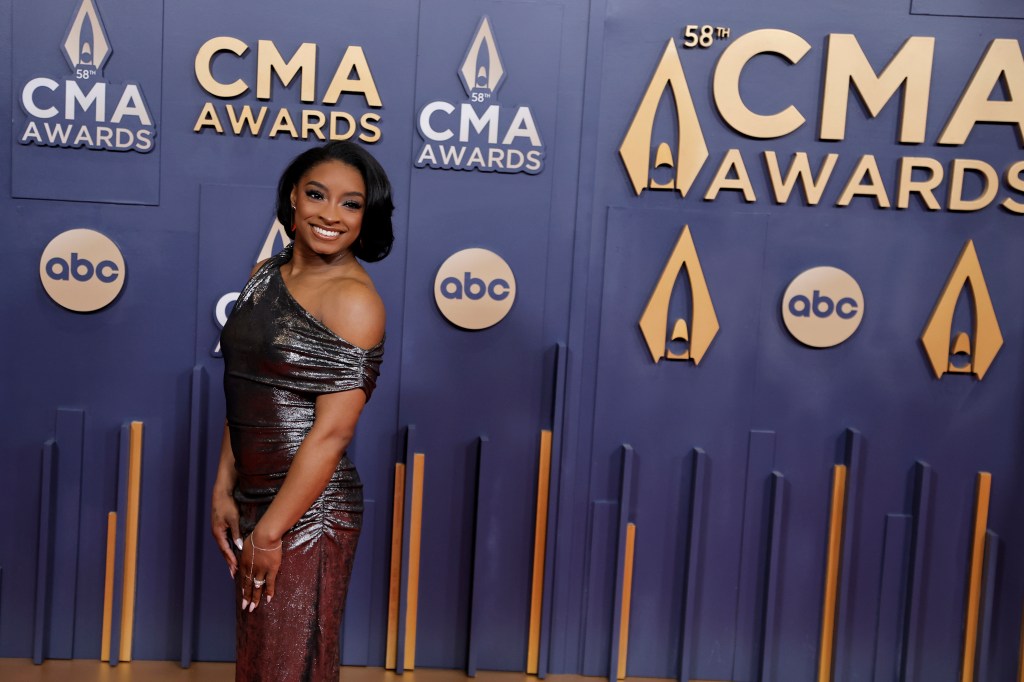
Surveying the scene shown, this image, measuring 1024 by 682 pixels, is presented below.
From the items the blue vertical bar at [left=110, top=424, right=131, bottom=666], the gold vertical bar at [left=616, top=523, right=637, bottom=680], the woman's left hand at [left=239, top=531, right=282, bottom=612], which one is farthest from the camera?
the gold vertical bar at [left=616, top=523, right=637, bottom=680]

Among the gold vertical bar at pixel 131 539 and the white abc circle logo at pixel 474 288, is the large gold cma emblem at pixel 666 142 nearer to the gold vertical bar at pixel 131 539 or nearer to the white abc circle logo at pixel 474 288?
the white abc circle logo at pixel 474 288

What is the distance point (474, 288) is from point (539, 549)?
0.83 meters

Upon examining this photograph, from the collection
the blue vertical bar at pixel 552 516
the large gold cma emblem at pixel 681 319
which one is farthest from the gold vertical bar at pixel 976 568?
the blue vertical bar at pixel 552 516

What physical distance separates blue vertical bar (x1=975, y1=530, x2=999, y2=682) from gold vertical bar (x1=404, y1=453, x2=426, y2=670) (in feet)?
5.76

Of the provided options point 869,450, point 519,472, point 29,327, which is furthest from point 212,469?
point 869,450

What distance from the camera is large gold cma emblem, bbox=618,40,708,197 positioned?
275 cm

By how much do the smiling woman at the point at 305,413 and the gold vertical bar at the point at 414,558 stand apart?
0.96m

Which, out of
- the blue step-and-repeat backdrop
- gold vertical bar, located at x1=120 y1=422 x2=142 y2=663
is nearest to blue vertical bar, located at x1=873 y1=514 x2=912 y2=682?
the blue step-and-repeat backdrop

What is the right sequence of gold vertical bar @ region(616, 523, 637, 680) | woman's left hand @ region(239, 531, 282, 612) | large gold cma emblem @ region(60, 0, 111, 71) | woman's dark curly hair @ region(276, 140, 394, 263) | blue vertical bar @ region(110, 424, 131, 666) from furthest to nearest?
gold vertical bar @ region(616, 523, 637, 680), blue vertical bar @ region(110, 424, 131, 666), large gold cma emblem @ region(60, 0, 111, 71), woman's dark curly hair @ region(276, 140, 394, 263), woman's left hand @ region(239, 531, 282, 612)

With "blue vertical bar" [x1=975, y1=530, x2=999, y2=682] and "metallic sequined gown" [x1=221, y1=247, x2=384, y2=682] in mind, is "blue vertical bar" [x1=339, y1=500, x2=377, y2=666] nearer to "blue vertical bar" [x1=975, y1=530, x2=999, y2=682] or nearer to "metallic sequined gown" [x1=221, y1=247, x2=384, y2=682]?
"metallic sequined gown" [x1=221, y1=247, x2=384, y2=682]

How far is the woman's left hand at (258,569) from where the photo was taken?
66.6 inches

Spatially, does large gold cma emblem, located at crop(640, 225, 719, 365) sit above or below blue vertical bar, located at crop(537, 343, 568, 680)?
above

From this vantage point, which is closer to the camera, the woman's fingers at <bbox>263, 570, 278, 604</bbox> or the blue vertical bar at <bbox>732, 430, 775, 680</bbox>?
the woman's fingers at <bbox>263, 570, 278, 604</bbox>

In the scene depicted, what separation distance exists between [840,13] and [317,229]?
1.83 metres
